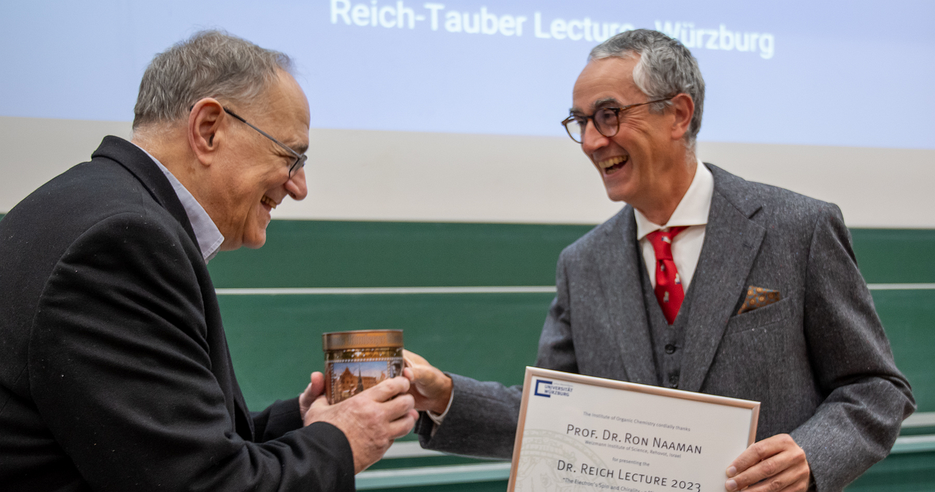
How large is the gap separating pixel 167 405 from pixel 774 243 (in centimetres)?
110

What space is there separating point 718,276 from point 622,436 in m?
0.38

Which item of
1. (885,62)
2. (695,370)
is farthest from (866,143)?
(695,370)

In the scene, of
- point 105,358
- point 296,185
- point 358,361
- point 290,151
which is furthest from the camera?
point 296,185

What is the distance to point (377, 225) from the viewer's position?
2123 millimetres

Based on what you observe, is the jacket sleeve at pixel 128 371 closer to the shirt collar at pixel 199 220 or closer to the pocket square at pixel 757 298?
the shirt collar at pixel 199 220

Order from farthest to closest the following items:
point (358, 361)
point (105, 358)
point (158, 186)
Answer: point (358, 361) < point (158, 186) < point (105, 358)

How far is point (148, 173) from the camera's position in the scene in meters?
0.98

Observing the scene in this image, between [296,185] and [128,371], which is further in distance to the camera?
[296,185]

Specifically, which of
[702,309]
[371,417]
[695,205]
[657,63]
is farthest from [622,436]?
[657,63]

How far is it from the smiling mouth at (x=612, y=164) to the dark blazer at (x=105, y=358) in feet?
3.01

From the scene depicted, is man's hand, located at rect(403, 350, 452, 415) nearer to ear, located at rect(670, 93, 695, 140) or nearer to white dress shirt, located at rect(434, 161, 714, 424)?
white dress shirt, located at rect(434, 161, 714, 424)

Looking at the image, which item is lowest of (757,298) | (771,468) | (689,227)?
(771,468)

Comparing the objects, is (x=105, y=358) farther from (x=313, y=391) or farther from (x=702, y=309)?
(x=702, y=309)

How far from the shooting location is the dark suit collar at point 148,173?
97 cm
